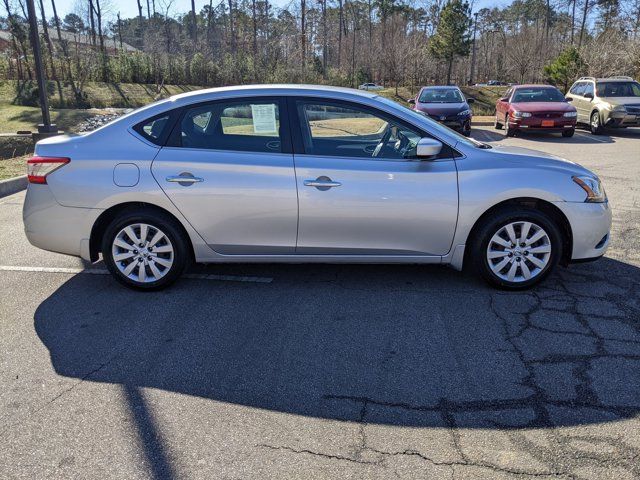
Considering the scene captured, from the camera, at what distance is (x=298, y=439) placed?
285 cm

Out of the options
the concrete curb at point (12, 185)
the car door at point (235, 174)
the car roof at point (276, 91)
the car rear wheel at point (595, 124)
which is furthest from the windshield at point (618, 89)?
the concrete curb at point (12, 185)

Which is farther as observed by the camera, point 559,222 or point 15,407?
point 559,222

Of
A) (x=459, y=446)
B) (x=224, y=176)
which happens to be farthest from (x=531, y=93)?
(x=459, y=446)

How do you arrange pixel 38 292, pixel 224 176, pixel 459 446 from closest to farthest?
pixel 459 446 → pixel 224 176 → pixel 38 292

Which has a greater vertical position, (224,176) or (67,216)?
(224,176)

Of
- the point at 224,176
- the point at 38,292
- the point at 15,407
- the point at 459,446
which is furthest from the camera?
the point at 38,292

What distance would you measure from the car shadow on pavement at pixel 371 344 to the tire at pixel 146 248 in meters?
0.17

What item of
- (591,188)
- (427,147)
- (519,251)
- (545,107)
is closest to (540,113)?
(545,107)

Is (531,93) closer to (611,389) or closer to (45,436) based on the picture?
(611,389)

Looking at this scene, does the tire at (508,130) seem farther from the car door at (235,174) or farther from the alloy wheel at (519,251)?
the car door at (235,174)

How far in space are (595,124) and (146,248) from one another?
1655cm

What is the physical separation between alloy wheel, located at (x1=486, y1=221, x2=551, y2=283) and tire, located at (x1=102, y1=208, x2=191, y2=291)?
8.44 ft

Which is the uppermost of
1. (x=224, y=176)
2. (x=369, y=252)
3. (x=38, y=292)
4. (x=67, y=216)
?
(x=224, y=176)

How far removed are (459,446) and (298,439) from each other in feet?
2.63
